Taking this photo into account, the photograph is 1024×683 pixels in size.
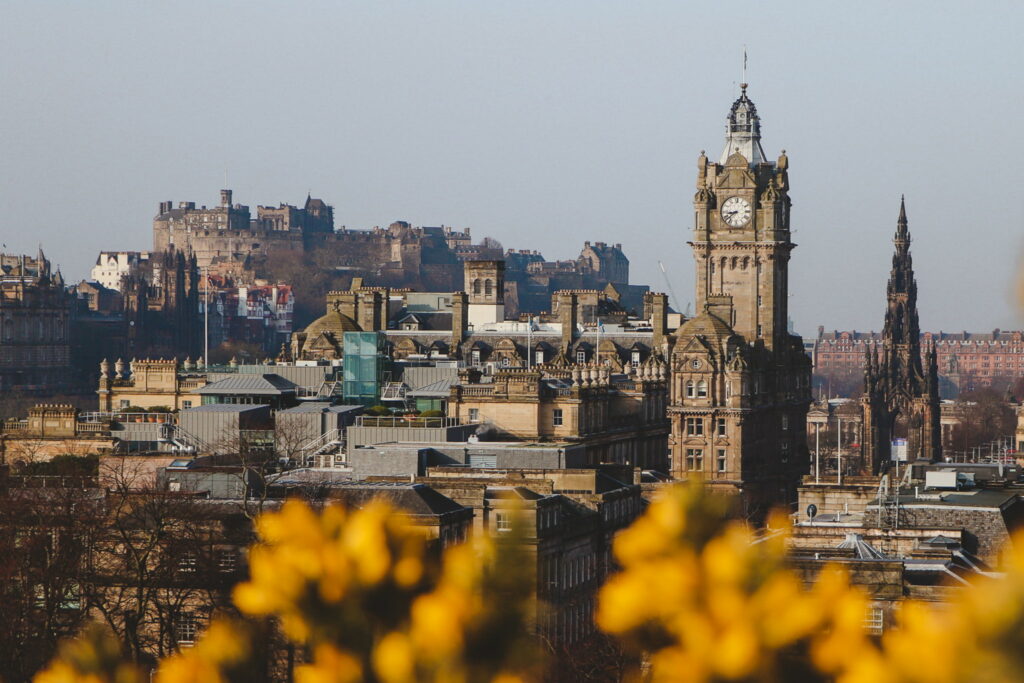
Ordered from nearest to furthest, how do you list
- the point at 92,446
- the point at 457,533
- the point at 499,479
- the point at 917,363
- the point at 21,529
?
the point at 21,529 → the point at 457,533 → the point at 499,479 → the point at 92,446 → the point at 917,363

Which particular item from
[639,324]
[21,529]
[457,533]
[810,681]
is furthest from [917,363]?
[810,681]

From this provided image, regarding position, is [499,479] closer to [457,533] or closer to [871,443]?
[457,533]

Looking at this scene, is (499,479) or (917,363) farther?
(917,363)

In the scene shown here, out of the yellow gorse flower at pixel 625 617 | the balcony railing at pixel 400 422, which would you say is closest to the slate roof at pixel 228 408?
the balcony railing at pixel 400 422

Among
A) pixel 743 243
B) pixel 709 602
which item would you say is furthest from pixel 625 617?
pixel 743 243

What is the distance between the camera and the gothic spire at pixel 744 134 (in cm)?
12462

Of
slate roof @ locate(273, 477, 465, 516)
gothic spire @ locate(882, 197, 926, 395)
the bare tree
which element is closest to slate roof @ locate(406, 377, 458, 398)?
slate roof @ locate(273, 477, 465, 516)

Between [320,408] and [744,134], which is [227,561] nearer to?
[320,408]

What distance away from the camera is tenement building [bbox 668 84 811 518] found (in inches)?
4387

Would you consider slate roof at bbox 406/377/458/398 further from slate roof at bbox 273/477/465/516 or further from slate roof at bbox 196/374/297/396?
slate roof at bbox 273/477/465/516

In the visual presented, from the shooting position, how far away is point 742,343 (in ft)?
373

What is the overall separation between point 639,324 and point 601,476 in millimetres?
62856

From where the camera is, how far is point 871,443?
161 meters

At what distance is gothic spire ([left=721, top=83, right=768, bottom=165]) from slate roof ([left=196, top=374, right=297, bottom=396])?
3825cm
